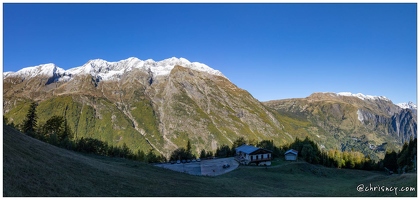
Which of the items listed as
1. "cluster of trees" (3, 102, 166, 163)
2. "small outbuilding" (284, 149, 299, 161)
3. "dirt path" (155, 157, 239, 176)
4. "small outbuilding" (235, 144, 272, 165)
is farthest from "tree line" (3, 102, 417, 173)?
"dirt path" (155, 157, 239, 176)

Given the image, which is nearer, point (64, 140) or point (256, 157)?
point (64, 140)

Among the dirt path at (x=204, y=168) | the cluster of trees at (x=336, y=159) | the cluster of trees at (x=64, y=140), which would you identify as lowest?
the cluster of trees at (x=336, y=159)

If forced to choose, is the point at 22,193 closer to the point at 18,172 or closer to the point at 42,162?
the point at 18,172

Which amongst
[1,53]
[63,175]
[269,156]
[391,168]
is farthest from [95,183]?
[391,168]

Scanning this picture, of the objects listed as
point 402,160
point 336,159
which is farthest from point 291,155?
point 402,160

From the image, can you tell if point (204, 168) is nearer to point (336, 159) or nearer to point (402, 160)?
point (336, 159)

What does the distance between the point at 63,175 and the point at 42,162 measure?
496 centimetres

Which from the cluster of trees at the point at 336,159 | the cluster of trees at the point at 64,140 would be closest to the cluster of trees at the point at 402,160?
the cluster of trees at the point at 336,159

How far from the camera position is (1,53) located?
74.3 feet

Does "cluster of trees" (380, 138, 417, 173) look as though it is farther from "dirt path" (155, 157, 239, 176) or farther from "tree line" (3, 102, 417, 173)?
"dirt path" (155, 157, 239, 176)

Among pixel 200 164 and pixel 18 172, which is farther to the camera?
pixel 200 164

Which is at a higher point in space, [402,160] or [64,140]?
[64,140]

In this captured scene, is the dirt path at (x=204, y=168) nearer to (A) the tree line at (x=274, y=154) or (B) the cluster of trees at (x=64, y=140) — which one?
(A) the tree line at (x=274, y=154)

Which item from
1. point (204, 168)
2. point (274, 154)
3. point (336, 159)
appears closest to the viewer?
point (204, 168)
